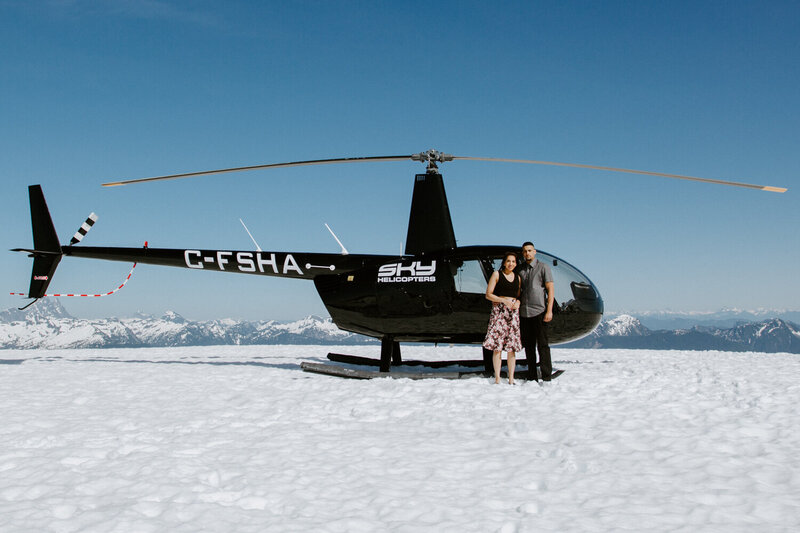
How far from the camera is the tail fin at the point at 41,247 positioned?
1332cm

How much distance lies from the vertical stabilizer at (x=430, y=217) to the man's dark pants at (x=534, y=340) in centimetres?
200

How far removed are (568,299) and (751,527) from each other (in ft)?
21.3

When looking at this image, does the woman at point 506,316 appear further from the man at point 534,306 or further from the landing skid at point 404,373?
the landing skid at point 404,373

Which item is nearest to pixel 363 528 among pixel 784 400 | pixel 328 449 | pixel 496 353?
pixel 328 449

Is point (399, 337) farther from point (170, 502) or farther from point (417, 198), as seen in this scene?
point (170, 502)

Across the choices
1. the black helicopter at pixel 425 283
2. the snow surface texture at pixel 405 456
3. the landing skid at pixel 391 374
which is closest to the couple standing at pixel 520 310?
the snow surface texture at pixel 405 456

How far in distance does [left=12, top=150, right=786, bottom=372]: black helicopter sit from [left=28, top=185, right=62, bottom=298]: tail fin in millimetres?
4648

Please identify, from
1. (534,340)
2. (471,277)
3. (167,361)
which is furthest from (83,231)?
(534,340)

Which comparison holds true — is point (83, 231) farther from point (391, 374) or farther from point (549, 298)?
point (549, 298)

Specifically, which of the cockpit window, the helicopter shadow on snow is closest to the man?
the cockpit window

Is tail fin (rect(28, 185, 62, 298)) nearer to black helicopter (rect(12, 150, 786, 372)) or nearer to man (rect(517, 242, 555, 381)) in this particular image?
black helicopter (rect(12, 150, 786, 372))

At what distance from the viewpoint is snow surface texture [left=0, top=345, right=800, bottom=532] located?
3.83m

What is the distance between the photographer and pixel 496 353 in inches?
353

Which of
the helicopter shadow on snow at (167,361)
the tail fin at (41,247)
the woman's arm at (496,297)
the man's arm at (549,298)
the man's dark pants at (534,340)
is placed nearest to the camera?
the woman's arm at (496,297)
